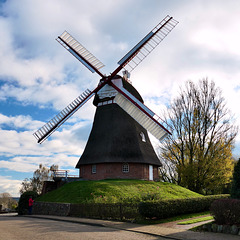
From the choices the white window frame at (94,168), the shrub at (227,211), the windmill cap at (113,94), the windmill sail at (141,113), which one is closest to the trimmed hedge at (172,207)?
the shrub at (227,211)

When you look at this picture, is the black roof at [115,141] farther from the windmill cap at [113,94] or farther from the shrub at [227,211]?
the shrub at [227,211]

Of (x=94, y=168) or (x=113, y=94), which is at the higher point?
(x=113, y=94)

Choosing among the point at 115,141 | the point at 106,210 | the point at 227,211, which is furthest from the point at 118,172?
the point at 227,211

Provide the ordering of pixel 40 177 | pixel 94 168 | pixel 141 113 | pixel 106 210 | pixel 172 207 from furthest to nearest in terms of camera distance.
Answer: pixel 40 177 < pixel 94 168 < pixel 141 113 < pixel 106 210 < pixel 172 207

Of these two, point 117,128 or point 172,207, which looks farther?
point 117,128

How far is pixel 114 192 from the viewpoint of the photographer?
2123 cm

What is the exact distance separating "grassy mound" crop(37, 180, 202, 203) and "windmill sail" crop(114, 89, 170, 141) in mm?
4991

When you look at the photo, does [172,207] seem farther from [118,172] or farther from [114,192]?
[118,172]

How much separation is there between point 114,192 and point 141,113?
9.11 metres

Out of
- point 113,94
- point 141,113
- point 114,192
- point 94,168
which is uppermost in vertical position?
A: point 113,94

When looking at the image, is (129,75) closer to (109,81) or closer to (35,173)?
(109,81)

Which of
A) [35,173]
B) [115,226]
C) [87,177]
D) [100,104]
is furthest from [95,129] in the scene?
[35,173]

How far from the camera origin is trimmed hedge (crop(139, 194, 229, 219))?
15055 millimetres

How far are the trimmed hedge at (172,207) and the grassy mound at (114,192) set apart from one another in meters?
1.71
